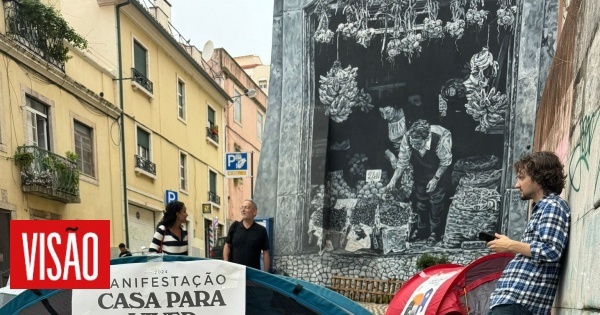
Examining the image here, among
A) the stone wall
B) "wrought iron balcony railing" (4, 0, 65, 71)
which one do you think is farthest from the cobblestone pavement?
"wrought iron balcony railing" (4, 0, 65, 71)

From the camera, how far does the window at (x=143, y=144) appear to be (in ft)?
70.0

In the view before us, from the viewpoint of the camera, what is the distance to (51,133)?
16375 mm

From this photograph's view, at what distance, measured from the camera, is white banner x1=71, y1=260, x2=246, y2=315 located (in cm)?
326

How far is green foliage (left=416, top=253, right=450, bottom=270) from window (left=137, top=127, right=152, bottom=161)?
1169 cm

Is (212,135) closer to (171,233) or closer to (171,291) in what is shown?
(171,233)

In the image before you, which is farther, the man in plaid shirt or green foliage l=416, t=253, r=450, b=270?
green foliage l=416, t=253, r=450, b=270

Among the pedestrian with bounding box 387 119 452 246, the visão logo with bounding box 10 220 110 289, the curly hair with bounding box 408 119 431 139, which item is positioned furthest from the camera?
the curly hair with bounding box 408 119 431 139

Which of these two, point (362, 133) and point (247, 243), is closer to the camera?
point (247, 243)

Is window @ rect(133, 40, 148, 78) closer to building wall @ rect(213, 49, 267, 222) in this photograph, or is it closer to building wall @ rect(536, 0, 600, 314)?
building wall @ rect(213, 49, 267, 222)

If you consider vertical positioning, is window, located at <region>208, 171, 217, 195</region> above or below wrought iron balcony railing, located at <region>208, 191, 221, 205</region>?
above

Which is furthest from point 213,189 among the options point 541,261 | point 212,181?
point 541,261

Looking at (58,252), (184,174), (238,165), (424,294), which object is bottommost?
(184,174)

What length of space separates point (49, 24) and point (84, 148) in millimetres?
3848

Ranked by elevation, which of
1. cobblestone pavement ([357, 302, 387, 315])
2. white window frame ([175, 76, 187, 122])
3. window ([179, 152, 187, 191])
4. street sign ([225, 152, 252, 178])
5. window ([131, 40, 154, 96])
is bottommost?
cobblestone pavement ([357, 302, 387, 315])
